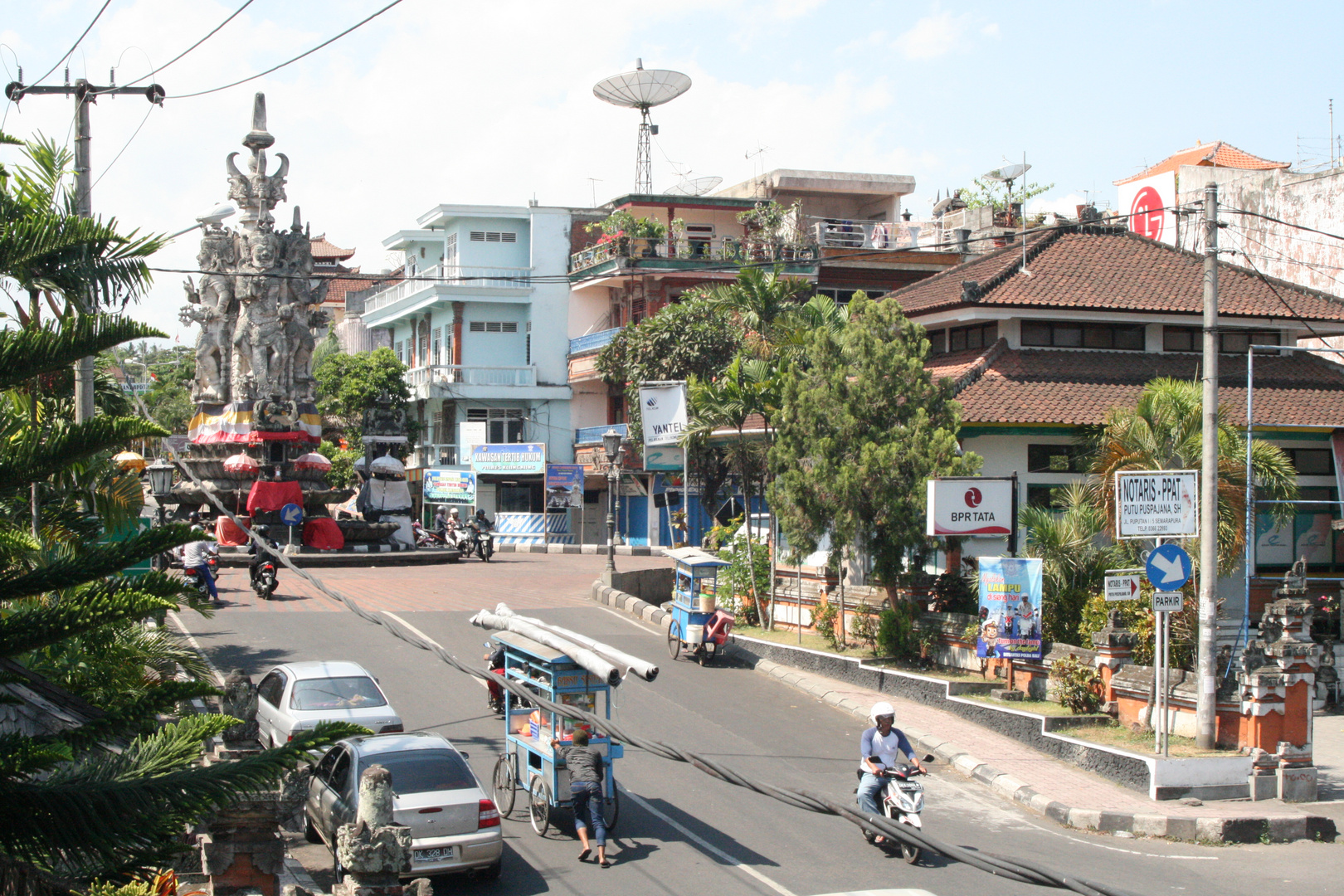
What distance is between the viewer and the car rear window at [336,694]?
14.2 m

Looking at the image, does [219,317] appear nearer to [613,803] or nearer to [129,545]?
[613,803]

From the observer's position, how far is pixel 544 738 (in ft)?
41.3

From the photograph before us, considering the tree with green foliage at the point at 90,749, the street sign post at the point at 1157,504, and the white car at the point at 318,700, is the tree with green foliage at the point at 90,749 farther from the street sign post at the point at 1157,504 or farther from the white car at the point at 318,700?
the street sign post at the point at 1157,504

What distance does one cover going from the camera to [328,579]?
30344 millimetres

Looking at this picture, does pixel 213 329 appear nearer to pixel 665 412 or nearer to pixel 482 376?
pixel 482 376

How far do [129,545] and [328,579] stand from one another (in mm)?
26369

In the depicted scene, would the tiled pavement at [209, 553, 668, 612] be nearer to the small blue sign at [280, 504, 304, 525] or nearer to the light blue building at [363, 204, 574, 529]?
the small blue sign at [280, 504, 304, 525]

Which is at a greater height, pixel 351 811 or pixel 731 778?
pixel 731 778

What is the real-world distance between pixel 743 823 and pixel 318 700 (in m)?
5.31

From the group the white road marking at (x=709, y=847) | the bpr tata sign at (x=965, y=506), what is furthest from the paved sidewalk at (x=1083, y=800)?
the white road marking at (x=709, y=847)

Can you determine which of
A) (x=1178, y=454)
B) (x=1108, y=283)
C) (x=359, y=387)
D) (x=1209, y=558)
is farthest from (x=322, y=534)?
(x=1209, y=558)

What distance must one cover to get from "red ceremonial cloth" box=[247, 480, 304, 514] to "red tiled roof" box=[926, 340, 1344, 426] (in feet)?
61.5

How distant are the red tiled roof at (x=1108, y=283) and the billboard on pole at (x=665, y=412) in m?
5.54

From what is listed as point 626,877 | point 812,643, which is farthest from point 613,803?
point 812,643
